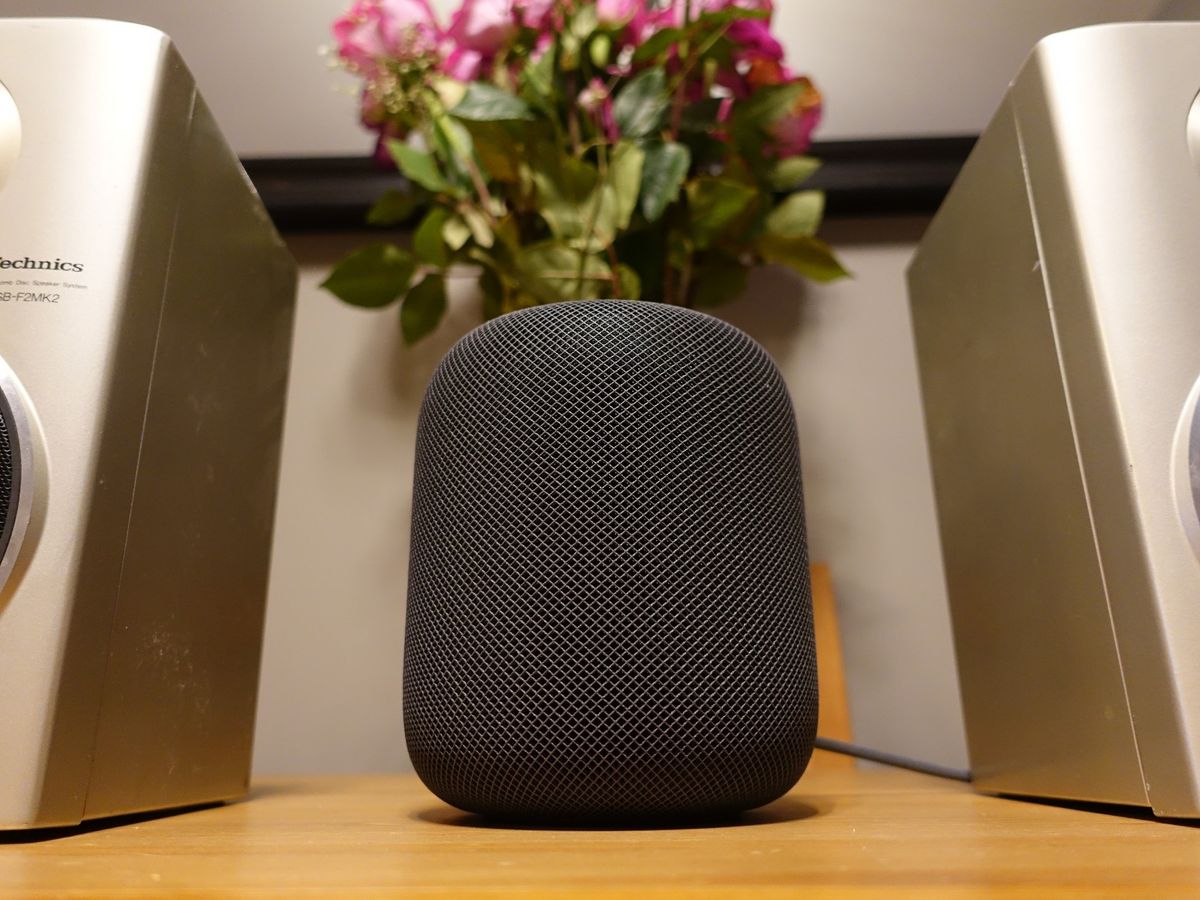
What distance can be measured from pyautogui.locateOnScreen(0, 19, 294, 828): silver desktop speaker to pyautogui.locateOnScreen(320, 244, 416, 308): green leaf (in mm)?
148

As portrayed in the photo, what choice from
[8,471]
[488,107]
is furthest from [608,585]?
[488,107]

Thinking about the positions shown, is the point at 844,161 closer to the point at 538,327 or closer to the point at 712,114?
the point at 712,114

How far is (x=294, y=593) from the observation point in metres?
0.63

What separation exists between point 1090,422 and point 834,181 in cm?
39

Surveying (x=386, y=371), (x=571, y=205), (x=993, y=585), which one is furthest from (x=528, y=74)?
(x=993, y=585)

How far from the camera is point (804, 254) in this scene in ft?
1.88

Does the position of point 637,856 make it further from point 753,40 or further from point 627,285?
point 753,40

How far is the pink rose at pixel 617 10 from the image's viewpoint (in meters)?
Answer: 0.52

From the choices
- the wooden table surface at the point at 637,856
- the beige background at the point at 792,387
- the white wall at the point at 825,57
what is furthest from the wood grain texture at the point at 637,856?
the white wall at the point at 825,57

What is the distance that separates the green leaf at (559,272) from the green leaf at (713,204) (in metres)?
0.08

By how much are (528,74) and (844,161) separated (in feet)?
0.88

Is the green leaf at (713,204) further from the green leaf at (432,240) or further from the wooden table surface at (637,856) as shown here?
the wooden table surface at (637,856)

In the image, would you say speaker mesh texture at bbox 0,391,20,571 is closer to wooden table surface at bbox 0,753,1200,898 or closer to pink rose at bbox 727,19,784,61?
wooden table surface at bbox 0,753,1200,898

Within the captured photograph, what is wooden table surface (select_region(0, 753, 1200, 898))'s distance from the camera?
19cm
